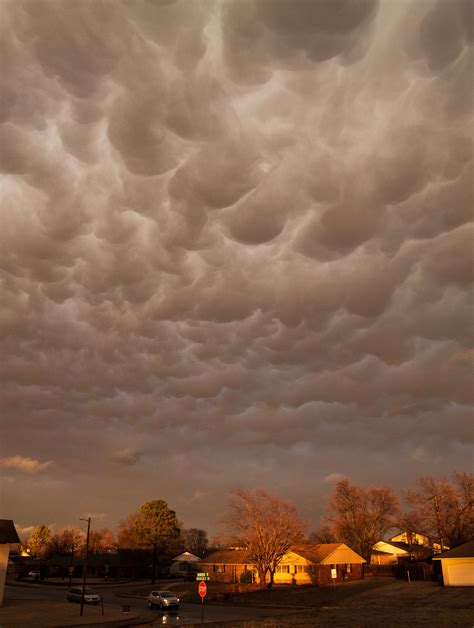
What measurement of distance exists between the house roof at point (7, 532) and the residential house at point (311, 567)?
38.1m

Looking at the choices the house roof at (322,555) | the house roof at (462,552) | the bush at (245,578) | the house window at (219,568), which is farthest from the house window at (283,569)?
the house roof at (462,552)

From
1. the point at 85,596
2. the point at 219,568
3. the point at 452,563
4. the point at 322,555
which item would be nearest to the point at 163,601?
the point at 85,596

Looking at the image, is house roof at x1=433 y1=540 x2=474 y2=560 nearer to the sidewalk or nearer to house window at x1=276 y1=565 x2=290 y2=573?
house window at x1=276 y1=565 x2=290 y2=573

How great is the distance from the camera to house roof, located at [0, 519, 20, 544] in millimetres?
45947

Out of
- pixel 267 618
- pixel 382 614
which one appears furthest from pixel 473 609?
pixel 267 618

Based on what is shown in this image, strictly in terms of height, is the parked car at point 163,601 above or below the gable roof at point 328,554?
below

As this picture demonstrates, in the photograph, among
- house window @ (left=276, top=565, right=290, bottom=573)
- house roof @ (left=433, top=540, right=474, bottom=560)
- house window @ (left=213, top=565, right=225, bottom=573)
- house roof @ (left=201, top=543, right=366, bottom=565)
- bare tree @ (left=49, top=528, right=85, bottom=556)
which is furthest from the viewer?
bare tree @ (left=49, top=528, right=85, bottom=556)

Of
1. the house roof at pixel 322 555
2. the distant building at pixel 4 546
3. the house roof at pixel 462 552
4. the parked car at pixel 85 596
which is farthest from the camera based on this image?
the house roof at pixel 322 555

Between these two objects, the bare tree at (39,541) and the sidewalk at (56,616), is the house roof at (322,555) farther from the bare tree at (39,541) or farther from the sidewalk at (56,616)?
the bare tree at (39,541)

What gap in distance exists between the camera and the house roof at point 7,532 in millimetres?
45947

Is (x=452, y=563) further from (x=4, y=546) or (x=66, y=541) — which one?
(x=66, y=541)

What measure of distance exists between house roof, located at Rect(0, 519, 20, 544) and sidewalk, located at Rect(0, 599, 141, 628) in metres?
5.45

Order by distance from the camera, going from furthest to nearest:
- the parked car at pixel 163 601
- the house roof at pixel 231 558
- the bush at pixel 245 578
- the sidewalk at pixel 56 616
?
1. the house roof at pixel 231 558
2. the bush at pixel 245 578
3. the parked car at pixel 163 601
4. the sidewalk at pixel 56 616

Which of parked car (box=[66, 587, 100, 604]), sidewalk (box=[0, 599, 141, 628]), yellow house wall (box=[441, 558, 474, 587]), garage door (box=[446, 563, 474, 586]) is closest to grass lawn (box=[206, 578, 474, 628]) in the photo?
yellow house wall (box=[441, 558, 474, 587])
